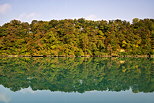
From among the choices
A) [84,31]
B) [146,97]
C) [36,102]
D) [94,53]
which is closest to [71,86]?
[36,102]

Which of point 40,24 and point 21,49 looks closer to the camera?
point 21,49

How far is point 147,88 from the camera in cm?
910

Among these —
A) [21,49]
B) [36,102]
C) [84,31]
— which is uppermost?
[84,31]

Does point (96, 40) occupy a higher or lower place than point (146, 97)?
higher

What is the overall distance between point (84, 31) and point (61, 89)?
26.5 meters

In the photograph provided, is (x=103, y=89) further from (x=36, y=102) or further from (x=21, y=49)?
(x=21, y=49)

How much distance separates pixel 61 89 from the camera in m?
9.06

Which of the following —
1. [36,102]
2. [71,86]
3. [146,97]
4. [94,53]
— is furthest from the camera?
[94,53]

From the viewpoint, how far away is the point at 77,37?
33656 mm

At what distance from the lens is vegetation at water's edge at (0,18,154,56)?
31688 millimetres

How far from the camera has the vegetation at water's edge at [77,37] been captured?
31688 millimetres

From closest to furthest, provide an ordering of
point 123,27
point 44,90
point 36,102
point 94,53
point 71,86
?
point 36,102 < point 44,90 < point 71,86 < point 94,53 < point 123,27

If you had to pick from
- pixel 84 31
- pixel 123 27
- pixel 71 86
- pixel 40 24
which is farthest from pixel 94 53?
pixel 71 86

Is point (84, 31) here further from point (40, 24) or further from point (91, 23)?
point (40, 24)
